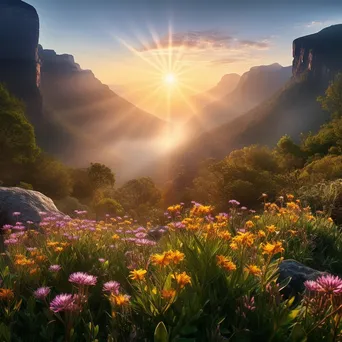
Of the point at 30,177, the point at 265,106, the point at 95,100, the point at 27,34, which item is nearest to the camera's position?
the point at 30,177

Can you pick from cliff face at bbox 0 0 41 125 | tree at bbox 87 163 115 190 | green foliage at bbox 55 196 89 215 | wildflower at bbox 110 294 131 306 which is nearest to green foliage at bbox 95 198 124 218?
green foliage at bbox 55 196 89 215

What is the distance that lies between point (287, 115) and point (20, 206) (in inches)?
4631

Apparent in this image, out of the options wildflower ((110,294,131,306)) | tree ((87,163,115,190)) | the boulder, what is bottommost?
tree ((87,163,115,190))

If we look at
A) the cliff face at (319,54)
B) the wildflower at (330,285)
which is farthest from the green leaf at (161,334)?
the cliff face at (319,54)

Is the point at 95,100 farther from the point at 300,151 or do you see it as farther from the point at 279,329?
the point at 279,329

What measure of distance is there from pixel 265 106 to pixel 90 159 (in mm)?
63770

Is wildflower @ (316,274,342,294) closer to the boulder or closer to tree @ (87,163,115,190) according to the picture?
the boulder

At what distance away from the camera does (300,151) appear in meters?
42.2

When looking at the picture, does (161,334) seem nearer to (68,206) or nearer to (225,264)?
(225,264)

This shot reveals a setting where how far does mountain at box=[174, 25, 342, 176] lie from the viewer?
11333 cm

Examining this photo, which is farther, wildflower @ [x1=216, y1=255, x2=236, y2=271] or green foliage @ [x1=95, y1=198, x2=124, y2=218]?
green foliage @ [x1=95, y1=198, x2=124, y2=218]

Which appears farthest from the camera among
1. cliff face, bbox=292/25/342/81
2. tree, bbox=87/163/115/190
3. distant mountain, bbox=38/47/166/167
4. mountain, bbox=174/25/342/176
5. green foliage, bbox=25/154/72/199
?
cliff face, bbox=292/25/342/81

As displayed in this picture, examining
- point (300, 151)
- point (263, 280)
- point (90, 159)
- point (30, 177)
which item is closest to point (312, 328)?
point (263, 280)

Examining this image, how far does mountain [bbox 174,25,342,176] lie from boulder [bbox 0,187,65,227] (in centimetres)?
8043
